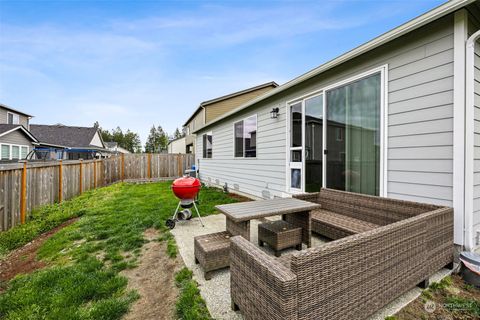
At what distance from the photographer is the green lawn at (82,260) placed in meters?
1.89

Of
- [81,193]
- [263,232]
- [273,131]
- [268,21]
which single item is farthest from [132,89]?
[263,232]

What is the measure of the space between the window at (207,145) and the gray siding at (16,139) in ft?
40.9

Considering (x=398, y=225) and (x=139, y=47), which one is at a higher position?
(x=139, y=47)

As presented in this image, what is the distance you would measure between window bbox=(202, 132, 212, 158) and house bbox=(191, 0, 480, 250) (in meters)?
6.17

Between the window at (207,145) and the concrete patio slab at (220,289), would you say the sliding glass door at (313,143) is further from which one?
the window at (207,145)

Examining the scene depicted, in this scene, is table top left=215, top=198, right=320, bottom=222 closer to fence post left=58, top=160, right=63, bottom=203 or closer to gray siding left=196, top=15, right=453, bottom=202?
gray siding left=196, top=15, right=453, bottom=202

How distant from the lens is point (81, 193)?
7.80 m

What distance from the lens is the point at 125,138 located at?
2053 inches

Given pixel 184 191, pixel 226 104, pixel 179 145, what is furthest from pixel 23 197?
pixel 179 145

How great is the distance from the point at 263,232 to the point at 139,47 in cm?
926

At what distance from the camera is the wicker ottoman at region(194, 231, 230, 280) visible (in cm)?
229

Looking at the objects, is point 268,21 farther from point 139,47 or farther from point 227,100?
point 227,100

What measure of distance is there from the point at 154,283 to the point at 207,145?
909cm

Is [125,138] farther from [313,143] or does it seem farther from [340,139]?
[340,139]
